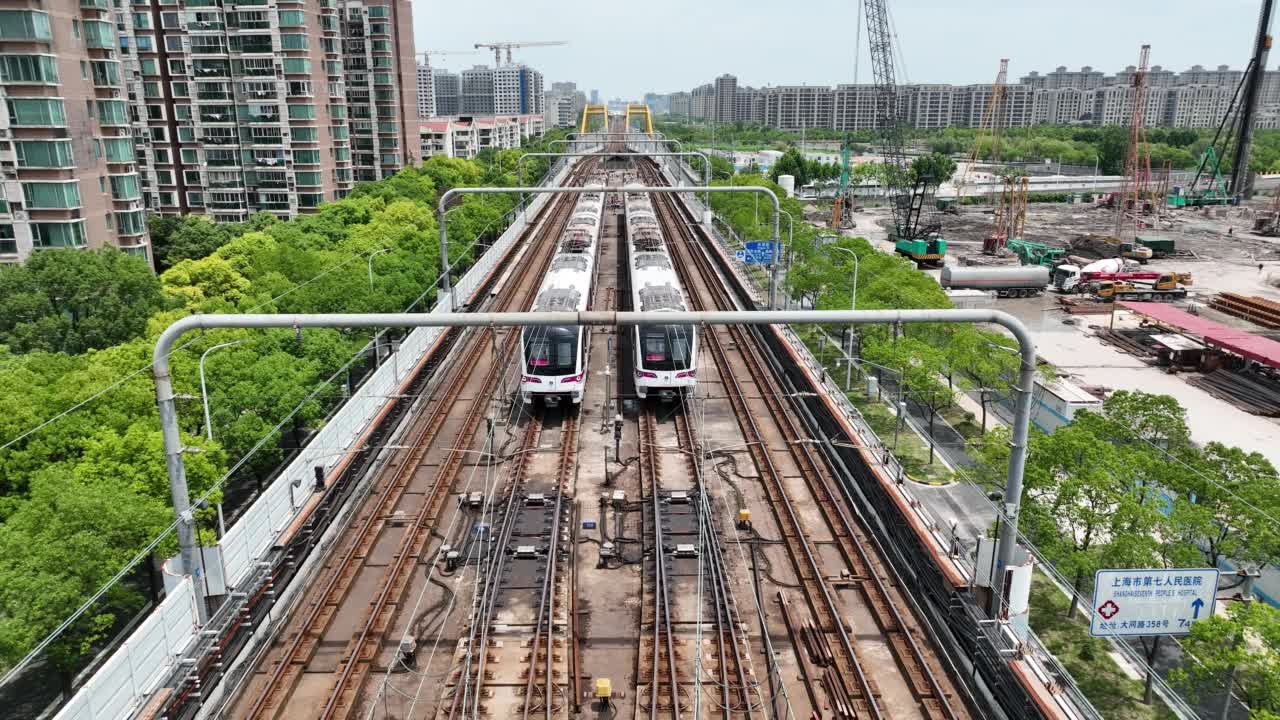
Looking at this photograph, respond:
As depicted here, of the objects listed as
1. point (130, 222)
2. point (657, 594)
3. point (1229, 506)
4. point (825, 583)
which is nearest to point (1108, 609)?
point (825, 583)

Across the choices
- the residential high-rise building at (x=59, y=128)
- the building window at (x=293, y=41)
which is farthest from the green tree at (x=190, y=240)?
the building window at (x=293, y=41)

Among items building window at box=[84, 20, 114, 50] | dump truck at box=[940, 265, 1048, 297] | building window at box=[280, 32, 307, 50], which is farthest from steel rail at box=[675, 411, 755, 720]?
building window at box=[280, 32, 307, 50]

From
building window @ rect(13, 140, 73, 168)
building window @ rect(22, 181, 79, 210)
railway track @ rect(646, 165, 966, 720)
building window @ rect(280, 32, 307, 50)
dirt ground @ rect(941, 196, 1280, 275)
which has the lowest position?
dirt ground @ rect(941, 196, 1280, 275)

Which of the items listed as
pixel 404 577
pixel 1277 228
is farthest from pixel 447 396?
pixel 1277 228

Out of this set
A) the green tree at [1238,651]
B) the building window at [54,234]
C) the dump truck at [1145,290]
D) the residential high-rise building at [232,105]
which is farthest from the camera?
the residential high-rise building at [232,105]

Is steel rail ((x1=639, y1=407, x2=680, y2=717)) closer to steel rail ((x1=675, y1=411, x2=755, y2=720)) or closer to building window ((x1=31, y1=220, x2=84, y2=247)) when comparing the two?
steel rail ((x1=675, y1=411, x2=755, y2=720))

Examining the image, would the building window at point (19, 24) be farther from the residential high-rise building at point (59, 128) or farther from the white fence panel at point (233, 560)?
the white fence panel at point (233, 560)

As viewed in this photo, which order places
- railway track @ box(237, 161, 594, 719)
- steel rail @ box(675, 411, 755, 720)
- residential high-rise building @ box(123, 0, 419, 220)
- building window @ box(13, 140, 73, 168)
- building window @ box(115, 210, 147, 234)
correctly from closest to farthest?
steel rail @ box(675, 411, 755, 720) < railway track @ box(237, 161, 594, 719) < building window @ box(13, 140, 73, 168) < building window @ box(115, 210, 147, 234) < residential high-rise building @ box(123, 0, 419, 220)
